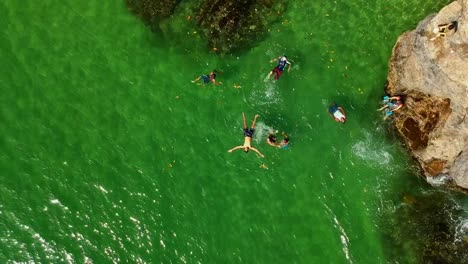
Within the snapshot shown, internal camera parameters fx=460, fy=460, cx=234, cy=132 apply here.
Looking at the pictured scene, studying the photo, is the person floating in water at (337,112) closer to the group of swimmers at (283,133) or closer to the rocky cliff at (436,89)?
the group of swimmers at (283,133)

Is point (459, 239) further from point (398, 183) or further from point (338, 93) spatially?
point (338, 93)

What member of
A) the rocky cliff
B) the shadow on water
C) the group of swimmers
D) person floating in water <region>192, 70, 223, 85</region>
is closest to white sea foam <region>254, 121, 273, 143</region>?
the group of swimmers

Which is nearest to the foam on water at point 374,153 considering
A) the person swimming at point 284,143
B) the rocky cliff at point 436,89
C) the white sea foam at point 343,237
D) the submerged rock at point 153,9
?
the rocky cliff at point 436,89

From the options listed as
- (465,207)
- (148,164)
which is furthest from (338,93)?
(148,164)

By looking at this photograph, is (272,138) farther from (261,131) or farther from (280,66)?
(280,66)

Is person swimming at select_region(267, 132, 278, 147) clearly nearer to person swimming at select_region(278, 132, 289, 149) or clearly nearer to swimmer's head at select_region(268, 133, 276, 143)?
swimmer's head at select_region(268, 133, 276, 143)

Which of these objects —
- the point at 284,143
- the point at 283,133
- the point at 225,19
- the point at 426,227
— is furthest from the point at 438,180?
the point at 225,19
